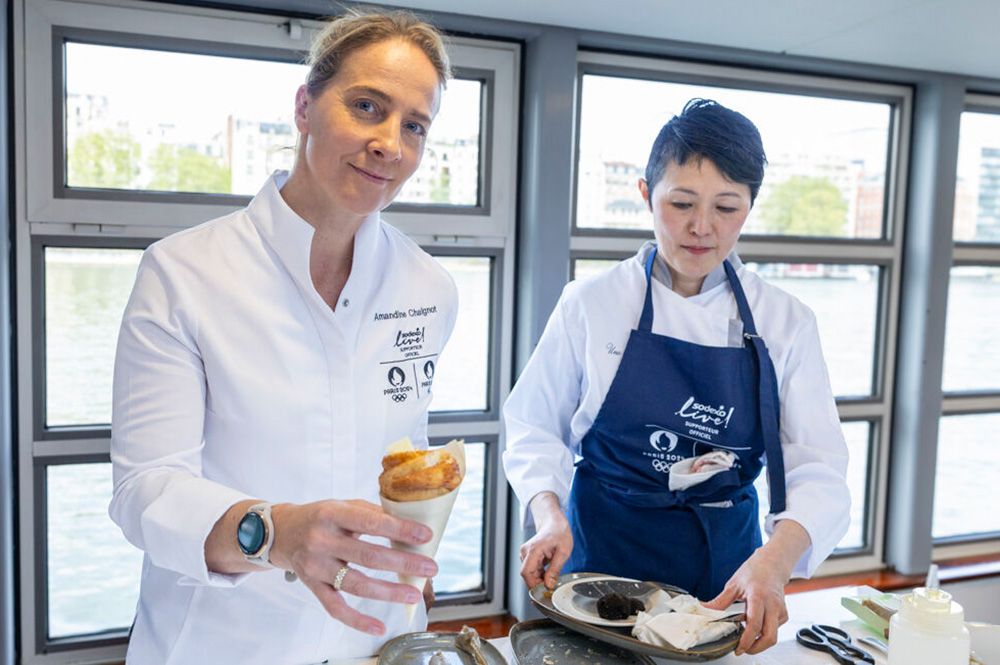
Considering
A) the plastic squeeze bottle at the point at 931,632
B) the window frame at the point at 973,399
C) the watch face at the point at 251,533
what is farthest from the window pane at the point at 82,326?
the window frame at the point at 973,399

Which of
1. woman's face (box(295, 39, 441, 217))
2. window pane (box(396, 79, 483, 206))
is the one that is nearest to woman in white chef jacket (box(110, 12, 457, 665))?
woman's face (box(295, 39, 441, 217))

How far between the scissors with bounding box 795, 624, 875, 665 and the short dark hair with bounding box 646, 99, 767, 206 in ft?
2.73

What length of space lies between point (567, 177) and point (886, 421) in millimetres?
1893

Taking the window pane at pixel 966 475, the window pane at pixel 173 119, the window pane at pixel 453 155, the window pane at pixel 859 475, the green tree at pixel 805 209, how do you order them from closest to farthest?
the window pane at pixel 173 119, the window pane at pixel 453 155, the green tree at pixel 805 209, the window pane at pixel 859 475, the window pane at pixel 966 475

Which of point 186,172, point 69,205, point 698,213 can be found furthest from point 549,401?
point 69,205

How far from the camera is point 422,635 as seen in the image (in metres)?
1.27

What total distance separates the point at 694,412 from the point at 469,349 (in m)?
1.54

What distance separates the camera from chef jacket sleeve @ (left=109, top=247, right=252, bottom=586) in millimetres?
970

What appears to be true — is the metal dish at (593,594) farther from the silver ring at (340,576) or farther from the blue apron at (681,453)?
the silver ring at (340,576)

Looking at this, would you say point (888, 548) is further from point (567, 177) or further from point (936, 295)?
point (567, 177)

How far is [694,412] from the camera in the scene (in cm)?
161

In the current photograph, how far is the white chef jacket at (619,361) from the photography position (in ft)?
5.11

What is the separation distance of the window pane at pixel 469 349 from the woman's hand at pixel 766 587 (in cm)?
171

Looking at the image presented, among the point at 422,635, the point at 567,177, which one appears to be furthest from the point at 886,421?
the point at 422,635
